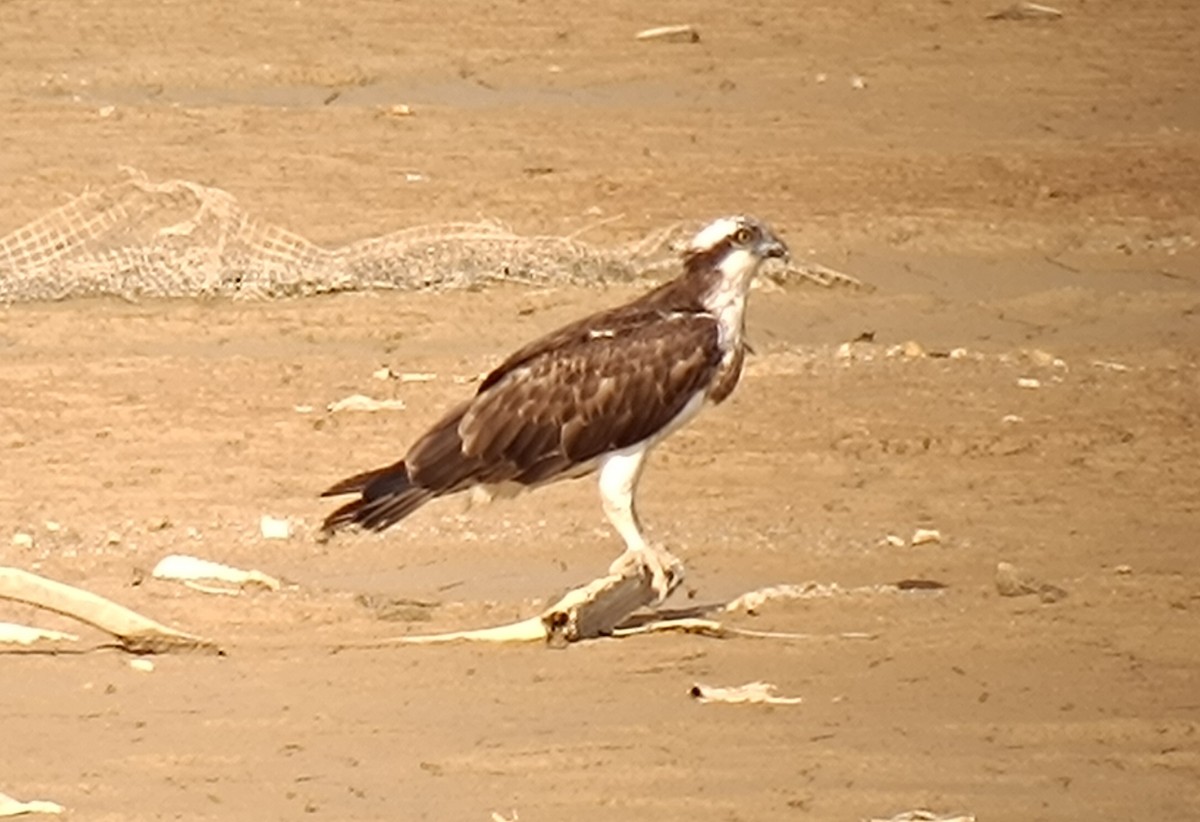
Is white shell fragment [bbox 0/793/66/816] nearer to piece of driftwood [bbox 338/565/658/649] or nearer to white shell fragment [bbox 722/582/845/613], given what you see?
piece of driftwood [bbox 338/565/658/649]

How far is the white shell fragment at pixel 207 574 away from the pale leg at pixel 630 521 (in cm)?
100

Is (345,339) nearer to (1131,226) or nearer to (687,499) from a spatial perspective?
(687,499)

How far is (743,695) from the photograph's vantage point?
31.1ft

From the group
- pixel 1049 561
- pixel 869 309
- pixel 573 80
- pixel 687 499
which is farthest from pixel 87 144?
pixel 1049 561

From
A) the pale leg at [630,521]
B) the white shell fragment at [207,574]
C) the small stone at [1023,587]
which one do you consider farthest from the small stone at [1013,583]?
the white shell fragment at [207,574]

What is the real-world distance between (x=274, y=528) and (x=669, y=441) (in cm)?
189

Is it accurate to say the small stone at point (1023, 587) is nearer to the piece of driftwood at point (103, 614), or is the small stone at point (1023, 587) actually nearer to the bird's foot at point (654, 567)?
the bird's foot at point (654, 567)

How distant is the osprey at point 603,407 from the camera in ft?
33.9

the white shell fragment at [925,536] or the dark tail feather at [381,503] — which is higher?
the dark tail feather at [381,503]

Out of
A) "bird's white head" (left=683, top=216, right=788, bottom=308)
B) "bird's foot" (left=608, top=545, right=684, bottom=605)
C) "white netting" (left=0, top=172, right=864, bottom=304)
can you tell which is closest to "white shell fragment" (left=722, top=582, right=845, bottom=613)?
"bird's foot" (left=608, top=545, right=684, bottom=605)

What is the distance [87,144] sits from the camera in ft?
54.7

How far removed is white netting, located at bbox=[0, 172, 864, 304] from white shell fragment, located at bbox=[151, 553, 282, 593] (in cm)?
374

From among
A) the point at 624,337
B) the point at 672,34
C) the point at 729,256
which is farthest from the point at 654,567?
the point at 672,34

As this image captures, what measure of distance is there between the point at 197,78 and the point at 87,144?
153cm
